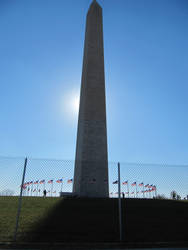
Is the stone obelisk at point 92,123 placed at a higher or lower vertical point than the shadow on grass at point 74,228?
higher

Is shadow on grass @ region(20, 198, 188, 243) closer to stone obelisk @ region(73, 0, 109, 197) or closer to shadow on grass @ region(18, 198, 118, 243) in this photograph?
shadow on grass @ region(18, 198, 118, 243)

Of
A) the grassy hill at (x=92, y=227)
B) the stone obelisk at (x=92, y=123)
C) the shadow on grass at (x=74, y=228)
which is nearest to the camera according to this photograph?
the shadow on grass at (x=74, y=228)

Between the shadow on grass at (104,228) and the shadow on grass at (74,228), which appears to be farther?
the shadow on grass at (104,228)

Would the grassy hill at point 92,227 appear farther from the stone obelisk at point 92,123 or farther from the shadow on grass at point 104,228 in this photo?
the stone obelisk at point 92,123

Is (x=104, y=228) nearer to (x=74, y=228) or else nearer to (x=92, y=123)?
(x=74, y=228)

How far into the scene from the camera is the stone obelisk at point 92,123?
23625mm

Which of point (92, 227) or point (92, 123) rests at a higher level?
point (92, 123)

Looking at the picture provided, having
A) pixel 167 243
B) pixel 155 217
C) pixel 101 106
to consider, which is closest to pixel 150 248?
pixel 167 243

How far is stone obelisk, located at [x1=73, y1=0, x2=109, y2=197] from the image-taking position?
23625mm

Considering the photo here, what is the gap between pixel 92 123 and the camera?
25.6 meters

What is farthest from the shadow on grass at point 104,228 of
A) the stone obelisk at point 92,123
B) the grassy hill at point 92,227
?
the stone obelisk at point 92,123

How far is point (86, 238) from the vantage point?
7.42 meters

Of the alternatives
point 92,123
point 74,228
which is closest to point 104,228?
point 74,228

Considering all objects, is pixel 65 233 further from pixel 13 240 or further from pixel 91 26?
pixel 91 26
